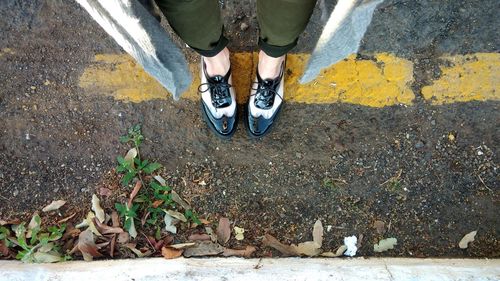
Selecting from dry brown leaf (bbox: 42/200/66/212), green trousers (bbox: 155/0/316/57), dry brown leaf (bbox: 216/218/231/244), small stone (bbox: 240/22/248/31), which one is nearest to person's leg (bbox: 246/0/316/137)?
green trousers (bbox: 155/0/316/57)

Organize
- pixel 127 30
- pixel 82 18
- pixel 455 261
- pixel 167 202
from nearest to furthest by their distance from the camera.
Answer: pixel 127 30 → pixel 455 261 → pixel 167 202 → pixel 82 18

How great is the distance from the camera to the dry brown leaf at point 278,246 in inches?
81.1

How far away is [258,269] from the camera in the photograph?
1.85 m

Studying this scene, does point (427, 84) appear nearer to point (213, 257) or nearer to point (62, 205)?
point (213, 257)

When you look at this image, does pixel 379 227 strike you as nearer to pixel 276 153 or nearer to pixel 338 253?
pixel 338 253

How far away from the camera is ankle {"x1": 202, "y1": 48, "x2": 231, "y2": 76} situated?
1928 millimetres

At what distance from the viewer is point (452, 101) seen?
7.14ft

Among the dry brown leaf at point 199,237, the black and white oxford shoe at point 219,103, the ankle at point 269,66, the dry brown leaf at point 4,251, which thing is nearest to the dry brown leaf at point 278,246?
the dry brown leaf at point 199,237

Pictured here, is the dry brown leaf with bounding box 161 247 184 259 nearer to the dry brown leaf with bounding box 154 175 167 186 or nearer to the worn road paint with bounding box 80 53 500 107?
the dry brown leaf with bounding box 154 175 167 186

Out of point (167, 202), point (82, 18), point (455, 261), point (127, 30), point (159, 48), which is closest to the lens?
point (127, 30)

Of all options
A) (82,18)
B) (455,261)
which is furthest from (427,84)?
(82,18)

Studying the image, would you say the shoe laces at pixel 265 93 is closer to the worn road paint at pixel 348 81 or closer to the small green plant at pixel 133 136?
the worn road paint at pixel 348 81

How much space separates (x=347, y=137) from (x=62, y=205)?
50.4 inches

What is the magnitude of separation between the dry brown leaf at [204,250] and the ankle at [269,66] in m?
0.73
